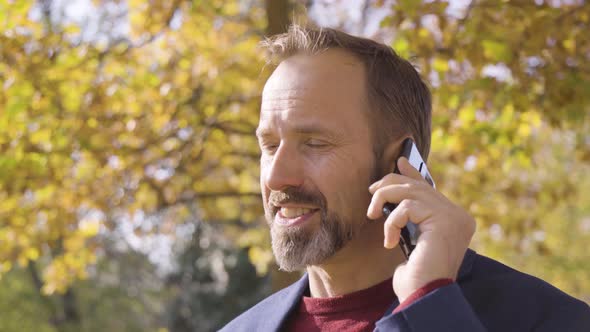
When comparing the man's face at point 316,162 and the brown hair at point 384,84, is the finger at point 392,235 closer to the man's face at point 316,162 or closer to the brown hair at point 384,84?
the man's face at point 316,162

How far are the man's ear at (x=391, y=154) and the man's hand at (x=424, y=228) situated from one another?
15.1 inches

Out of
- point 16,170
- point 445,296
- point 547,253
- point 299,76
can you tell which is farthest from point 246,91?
point 445,296

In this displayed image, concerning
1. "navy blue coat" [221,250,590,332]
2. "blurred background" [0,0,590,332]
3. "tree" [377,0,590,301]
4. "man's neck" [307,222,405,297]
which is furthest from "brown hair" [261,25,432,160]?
"blurred background" [0,0,590,332]

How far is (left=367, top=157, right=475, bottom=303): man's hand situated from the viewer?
218 cm

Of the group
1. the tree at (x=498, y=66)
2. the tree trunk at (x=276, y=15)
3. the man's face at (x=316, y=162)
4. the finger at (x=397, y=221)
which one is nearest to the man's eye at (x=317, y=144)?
the man's face at (x=316, y=162)

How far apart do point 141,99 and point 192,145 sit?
2.64ft

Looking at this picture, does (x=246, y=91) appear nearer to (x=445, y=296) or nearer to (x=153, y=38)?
(x=153, y=38)

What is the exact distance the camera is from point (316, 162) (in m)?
2.66

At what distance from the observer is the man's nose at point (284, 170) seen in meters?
2.61

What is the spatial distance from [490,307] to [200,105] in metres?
5.96

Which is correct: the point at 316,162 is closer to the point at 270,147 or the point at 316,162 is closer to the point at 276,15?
the point at 270,147

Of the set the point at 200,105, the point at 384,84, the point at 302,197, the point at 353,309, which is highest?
the point at 384,84

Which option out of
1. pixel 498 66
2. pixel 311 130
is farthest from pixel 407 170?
pixel 498 66

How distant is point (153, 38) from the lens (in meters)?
8.30
